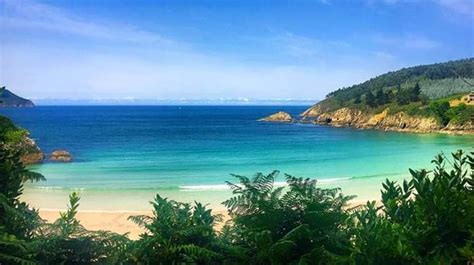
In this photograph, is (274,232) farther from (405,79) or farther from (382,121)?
(405,79)

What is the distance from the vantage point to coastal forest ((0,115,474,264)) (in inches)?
103

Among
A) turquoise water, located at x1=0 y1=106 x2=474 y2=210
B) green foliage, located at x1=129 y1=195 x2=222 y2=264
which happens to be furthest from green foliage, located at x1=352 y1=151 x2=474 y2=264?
turquoise water, located at x1=0 y1=106 x2=474 y2=210

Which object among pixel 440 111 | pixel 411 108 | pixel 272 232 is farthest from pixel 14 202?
pixel 411 108

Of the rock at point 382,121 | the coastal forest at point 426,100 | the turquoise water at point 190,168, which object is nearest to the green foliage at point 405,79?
the coastal forest at point 426,100

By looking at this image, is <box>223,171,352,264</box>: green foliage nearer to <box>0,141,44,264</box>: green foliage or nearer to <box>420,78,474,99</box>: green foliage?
<box>0,141,44,264</box>: green foliage

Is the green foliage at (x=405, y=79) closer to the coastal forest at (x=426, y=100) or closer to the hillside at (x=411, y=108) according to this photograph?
the coastal forest at (x=426, y=100)

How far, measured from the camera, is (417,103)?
80.2m

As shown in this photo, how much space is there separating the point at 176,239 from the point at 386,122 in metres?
77.5

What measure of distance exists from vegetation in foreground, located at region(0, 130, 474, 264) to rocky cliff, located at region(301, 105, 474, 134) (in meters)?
58.1

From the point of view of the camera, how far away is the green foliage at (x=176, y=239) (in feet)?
9.17

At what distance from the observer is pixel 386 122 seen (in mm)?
76000

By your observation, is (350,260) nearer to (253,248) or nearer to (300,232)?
(300,232)

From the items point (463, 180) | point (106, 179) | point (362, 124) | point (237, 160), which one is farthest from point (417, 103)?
point (463, 180)

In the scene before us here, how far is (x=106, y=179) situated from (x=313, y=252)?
75.4 feet
